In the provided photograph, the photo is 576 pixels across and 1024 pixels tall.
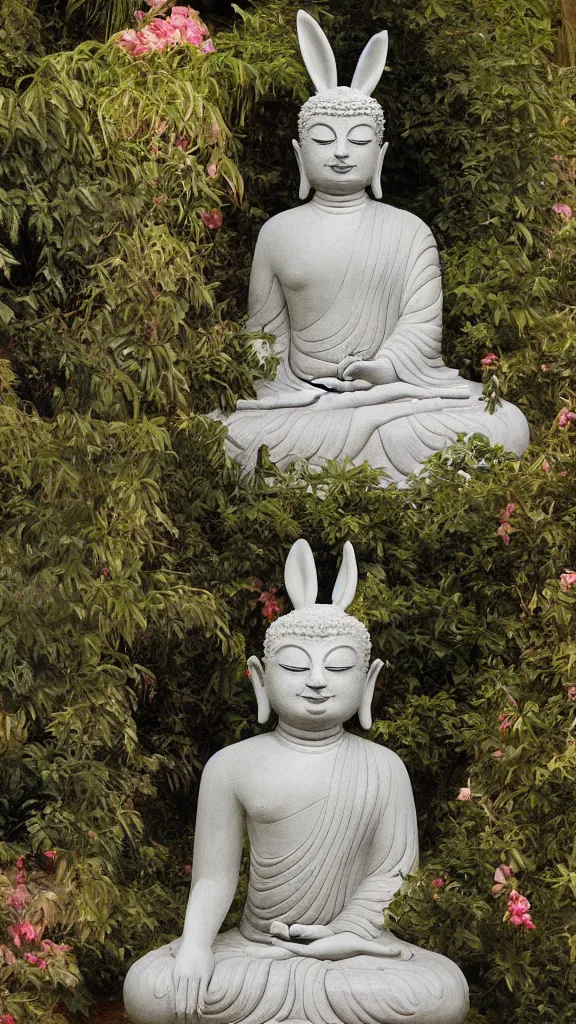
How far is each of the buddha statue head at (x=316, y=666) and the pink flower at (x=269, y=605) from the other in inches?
22.6

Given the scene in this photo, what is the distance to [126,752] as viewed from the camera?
20.9 ft

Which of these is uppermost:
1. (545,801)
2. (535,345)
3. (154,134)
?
(154,134)

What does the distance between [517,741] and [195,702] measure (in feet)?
4.57

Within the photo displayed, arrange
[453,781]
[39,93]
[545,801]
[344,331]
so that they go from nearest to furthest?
[545,801], [39,93], [453,781], [344,331]

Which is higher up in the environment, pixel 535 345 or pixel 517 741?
pixel 535 345

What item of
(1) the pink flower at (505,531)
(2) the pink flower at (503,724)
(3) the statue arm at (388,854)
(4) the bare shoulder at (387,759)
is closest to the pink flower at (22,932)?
(3) the statue arm at (388,854)

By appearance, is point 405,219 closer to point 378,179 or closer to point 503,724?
point 378,179

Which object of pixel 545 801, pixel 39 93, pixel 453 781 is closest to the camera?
pixel 545 801

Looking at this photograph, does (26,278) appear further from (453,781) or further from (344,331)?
(453,781)

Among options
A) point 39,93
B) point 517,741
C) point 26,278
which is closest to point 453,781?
point 517,741

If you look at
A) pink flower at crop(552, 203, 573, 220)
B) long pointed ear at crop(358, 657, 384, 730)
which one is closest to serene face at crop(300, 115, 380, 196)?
pink flower at crop(552, 203, 573, 220)

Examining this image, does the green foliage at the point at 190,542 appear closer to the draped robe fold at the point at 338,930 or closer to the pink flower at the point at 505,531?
the pink flower at the point at 505,531

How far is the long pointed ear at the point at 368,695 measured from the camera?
6.19 metres

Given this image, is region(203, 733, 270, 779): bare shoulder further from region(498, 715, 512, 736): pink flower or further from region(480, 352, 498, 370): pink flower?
region(480, 352, 498, 370): pink flower
